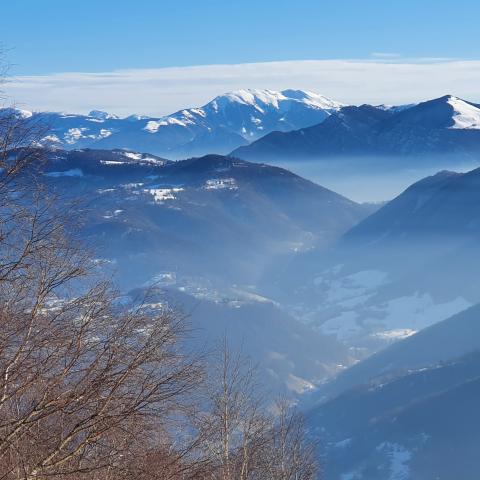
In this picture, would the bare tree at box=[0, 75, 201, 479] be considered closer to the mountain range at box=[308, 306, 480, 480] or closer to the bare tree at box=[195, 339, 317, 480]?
the bare tree at box=[195, 339, 317, 480]

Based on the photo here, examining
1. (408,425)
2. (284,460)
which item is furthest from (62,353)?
(408,425)

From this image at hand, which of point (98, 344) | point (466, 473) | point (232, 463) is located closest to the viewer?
point (98, 344)

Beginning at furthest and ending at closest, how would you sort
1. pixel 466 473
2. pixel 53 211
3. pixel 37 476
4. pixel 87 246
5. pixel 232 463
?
pixel 466 473 < pixel 232 463 < pixel 87 246 < pixel 53 211 < pixel 37 476

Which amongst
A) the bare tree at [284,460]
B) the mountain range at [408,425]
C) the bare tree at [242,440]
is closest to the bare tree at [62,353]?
the bare tree at [242,440]

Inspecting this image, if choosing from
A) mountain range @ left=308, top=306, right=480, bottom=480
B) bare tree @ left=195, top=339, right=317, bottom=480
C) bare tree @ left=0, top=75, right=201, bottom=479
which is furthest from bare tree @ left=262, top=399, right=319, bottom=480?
Answer: mountain range @ left=308, top=306, right=480, bottom=480

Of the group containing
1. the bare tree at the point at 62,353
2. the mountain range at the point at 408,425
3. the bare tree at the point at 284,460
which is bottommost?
the mountain range at the point at 408,425

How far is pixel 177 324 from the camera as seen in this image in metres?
11.1

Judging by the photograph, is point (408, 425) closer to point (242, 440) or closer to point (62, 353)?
point (242, 440)

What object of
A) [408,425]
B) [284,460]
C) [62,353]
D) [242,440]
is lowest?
[408,425]

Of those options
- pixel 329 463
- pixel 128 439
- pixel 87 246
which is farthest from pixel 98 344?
pixel 329 463

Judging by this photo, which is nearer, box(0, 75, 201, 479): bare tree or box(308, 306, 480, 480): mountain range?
box(0, 75, 201, 479): bare tree

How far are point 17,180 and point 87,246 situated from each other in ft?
6.02

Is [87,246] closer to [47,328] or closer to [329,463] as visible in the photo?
[47,328]

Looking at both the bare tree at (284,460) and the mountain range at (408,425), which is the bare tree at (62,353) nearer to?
the bare tree at (284,460)
